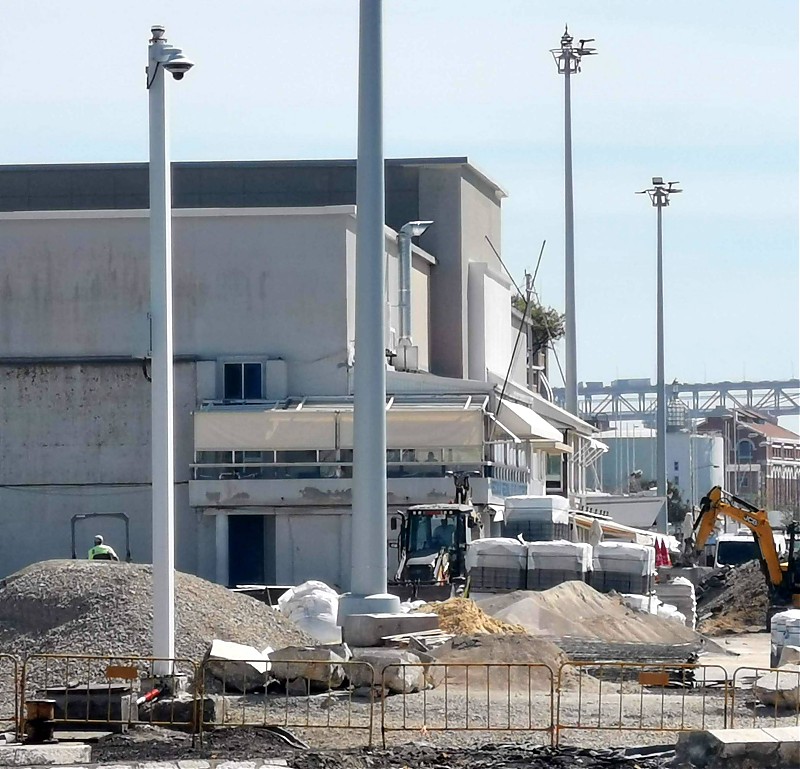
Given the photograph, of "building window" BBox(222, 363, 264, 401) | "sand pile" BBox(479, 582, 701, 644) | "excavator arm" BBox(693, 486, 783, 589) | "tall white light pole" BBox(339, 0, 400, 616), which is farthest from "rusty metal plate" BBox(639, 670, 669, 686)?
"building window" BBox(222, 363, 264, 401)

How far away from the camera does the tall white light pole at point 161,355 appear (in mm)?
16047

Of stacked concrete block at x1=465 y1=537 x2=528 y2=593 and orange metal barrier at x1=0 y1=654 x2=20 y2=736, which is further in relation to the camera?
stacked concrete block at x1=465 y1=537 x2=528 y2=593

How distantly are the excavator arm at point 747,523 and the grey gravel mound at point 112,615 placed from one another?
61.5ft

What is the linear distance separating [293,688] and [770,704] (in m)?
4.90

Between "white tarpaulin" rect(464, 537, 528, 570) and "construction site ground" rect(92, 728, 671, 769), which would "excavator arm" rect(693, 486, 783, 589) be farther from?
"construction site ground" rect(92, 728, 671, 769)

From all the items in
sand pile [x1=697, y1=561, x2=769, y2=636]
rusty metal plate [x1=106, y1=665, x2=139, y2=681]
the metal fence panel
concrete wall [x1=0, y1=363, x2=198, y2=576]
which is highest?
concrete wall [x1=0, y1=363, x2=198, y2=576]

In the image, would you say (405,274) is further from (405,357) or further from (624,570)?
(624,570)

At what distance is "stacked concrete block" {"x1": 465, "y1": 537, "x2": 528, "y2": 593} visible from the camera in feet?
112

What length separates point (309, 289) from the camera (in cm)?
4969

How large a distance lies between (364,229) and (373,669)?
17.0ft

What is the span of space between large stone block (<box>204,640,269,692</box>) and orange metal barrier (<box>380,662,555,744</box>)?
1.33m

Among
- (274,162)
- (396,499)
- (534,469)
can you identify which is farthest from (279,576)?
(274,162)

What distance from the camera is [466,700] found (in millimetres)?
17172

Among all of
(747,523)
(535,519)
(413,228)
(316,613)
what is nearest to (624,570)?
(747,523)
